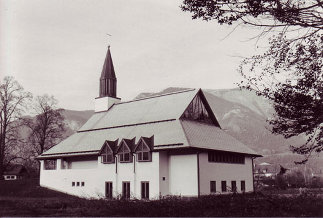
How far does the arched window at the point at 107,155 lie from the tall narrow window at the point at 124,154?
3.76 feet

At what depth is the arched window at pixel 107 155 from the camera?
1382 inches

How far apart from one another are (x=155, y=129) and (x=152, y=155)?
3.66 meters

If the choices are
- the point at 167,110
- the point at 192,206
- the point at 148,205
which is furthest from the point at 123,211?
the point at 167,110

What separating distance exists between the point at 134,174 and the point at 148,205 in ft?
49.4

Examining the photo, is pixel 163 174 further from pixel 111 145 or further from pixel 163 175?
pixel 111 145

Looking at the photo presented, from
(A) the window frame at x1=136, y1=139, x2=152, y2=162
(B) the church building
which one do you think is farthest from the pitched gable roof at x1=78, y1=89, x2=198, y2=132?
(A) the window frame at x1=136, y1=139, x2=152, y2=162

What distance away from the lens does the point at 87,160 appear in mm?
38250

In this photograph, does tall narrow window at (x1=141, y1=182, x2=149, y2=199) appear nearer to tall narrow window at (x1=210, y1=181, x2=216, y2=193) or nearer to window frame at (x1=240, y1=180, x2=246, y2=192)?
tall narrow window at (x1=210, y1=181, x2=216, y2=193)

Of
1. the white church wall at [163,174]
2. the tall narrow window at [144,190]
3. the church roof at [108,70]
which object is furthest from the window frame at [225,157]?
the church roof at [108,70]

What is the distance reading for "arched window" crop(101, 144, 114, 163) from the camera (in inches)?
1382

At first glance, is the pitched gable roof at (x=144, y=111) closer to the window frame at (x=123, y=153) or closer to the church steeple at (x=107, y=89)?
the church steeple at (x=107, y=89)

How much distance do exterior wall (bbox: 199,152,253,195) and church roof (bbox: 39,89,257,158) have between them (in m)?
1.36

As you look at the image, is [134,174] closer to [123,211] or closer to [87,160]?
[87,160]

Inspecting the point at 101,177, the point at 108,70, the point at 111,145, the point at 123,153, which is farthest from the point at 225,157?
the point at 108,70
